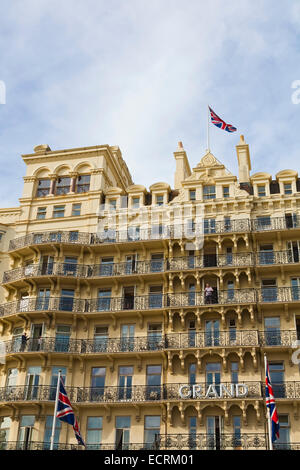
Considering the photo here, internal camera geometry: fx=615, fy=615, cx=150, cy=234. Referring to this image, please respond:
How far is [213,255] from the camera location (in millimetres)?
43312

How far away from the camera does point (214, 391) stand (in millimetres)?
37531

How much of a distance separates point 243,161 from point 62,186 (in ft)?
47.3

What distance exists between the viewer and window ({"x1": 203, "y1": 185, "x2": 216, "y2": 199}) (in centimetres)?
4556

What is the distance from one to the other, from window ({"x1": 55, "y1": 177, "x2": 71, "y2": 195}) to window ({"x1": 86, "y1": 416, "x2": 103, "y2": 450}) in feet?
59.4

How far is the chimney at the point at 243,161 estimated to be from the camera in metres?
47.1

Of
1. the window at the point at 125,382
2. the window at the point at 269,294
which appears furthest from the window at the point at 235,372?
the window at the point at 125,382

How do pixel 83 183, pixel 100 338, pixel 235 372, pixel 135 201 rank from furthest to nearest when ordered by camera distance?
pixel 83 183, pixel 135 201, pixel 100 338, pixel 235 372

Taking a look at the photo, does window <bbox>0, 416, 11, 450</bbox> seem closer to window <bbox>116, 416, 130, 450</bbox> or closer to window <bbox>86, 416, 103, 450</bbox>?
window <bbox>86, 416, 103, 450</bbox>

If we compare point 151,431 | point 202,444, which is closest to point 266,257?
point 202,444

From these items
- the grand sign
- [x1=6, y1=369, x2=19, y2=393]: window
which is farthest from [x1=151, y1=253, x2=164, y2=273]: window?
[x1=6, y1=369, x2=19, y2=393]: window

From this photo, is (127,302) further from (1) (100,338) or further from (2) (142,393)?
(2) (142,393)
